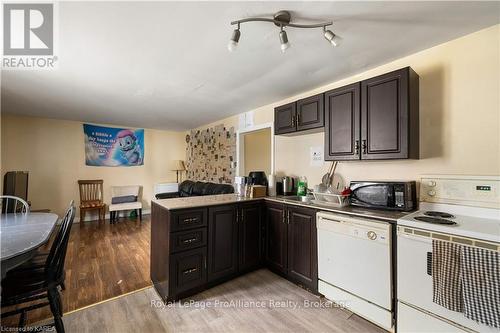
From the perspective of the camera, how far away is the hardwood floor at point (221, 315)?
171 cm

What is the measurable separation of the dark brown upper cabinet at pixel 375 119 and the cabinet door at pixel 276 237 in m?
0.88

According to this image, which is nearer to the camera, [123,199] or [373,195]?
[373,195]

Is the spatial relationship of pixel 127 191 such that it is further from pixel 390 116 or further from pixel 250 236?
pixel 390 116

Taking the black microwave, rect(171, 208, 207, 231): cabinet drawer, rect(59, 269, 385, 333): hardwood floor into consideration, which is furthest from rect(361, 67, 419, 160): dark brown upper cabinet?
rect(171, 208, 207, 231): cabinet drawer

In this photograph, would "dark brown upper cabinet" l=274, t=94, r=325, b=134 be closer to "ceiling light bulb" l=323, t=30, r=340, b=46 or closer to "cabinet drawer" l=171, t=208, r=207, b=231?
"ceiling light bulb" l=323, t=30, r=340, b=46

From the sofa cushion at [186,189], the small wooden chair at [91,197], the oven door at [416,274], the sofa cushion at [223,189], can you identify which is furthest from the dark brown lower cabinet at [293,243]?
the small wooden chair at [91,197]

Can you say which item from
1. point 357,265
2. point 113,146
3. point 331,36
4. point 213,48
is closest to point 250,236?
point 357,265

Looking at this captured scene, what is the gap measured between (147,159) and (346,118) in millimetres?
5251

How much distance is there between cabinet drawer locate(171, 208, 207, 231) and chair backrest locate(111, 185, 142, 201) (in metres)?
4.10

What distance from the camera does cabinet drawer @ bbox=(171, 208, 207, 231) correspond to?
2.01m

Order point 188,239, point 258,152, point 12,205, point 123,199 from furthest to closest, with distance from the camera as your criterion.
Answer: point 123,199, point 258,152, point 12,205, point 188,239

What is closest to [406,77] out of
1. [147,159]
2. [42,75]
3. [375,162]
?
[375,162]

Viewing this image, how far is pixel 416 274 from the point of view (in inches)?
57.9

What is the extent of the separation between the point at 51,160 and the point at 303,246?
218 inches
